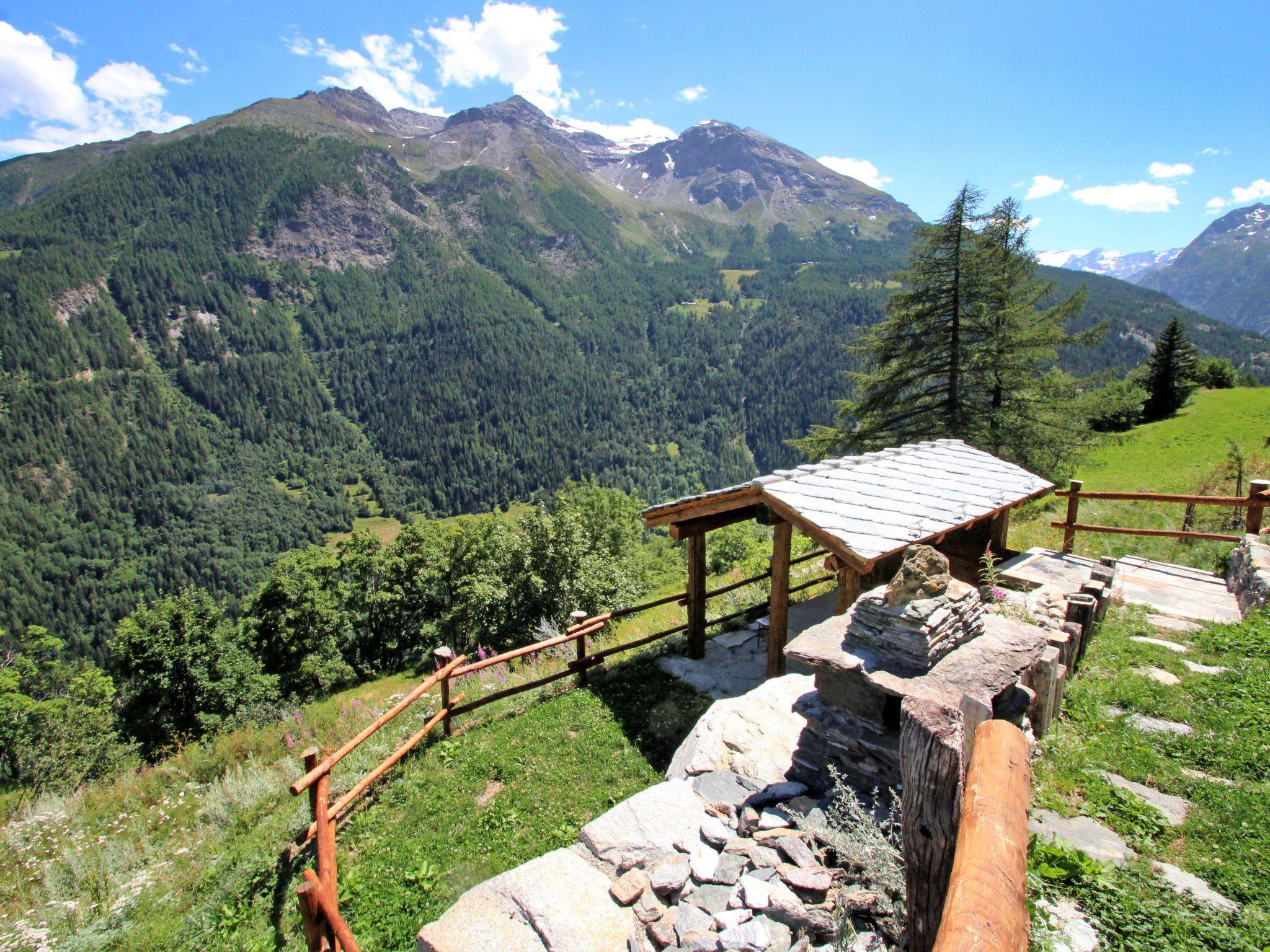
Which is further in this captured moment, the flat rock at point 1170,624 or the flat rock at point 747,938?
the flat rock at point 1170,624

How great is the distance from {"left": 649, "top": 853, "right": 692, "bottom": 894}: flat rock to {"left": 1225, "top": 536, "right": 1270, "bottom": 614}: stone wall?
8302mm

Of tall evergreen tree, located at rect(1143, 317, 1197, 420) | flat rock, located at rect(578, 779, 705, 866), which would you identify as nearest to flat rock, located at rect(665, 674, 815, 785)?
flat rock, located at rect(578, 779, 705, 866)

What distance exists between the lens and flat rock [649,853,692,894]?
3906 mm

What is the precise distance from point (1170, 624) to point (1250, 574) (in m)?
2.05

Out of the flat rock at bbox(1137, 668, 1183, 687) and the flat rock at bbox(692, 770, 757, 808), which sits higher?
the flat rock at bbox(1137, 668, 1183, 687)

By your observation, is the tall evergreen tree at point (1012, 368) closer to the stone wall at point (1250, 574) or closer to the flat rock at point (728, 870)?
the stone wall at point (1250, 574)

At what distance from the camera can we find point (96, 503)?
397 ft

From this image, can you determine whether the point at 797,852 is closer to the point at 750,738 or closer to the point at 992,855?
the point at 750,738

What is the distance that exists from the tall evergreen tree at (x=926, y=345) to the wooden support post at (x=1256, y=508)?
7.47m

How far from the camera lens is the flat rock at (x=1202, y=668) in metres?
5.88

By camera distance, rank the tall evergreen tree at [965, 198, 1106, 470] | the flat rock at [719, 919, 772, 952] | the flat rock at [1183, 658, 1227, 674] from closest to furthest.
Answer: the flat rock at [719, 919, 772, 952] < the flat rock at [1183, 658, 1227, 674] < the tall evergreen tree at [965, 198, 1106, 470]

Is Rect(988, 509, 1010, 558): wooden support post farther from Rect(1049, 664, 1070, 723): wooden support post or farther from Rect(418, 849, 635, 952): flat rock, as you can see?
Rect(418, 849, 635, 952): flat rock

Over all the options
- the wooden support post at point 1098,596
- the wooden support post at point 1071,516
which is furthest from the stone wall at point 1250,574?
the wooden support post at point 1071,516

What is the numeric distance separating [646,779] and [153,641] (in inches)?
1029
